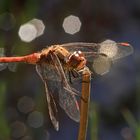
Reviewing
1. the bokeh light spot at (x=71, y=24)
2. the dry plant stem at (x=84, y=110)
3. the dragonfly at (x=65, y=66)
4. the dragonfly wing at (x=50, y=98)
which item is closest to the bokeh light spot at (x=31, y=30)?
the bokeh light spot at (x=71, y=24)

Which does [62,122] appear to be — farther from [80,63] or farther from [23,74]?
[80,63]

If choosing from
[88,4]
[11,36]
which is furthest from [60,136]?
[88,4]

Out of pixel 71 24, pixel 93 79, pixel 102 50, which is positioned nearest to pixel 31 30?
pixel 71 24

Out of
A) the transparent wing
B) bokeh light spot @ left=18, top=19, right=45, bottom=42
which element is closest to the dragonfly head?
the transparent wing

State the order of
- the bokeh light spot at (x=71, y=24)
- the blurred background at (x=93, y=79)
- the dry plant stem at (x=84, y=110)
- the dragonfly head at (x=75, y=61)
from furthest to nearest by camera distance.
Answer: the bokeh light spot at (x=71, y=24), the blurred background at (x=93, y=79), the dragonfly head at (x=75, y=61), the dry plant stem at (x=84, y=110)

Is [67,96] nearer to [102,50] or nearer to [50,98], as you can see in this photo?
[50,98]

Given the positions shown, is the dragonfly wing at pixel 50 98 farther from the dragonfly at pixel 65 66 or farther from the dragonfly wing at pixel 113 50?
the dragonfly wing at pixel 113 50

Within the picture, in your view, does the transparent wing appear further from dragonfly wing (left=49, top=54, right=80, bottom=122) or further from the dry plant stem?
the dry plant stem
